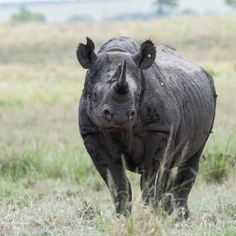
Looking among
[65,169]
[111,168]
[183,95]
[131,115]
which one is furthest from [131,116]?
[65,169]

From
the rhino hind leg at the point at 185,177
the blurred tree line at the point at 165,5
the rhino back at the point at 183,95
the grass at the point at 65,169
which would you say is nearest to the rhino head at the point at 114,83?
the rhino back at the point at 183,95

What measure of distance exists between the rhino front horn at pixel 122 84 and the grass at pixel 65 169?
3.21 feet

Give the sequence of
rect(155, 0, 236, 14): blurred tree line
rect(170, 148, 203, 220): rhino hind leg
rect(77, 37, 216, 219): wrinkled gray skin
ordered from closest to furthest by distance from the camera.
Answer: rect(77, 37, 216, 219): wrinkled gray skin
rect(170, 148, 203, 220): rhino hind leg
rect(155, 0, 236, 14): blurred tree line

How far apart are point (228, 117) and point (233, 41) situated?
94.7 ft

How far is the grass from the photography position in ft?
26.9

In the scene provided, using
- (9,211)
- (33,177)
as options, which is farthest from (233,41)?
(9,211)

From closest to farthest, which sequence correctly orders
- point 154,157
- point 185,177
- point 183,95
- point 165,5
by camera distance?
1. point 154,157
2. point 183,95
3. point 185,177
4. point 165,5

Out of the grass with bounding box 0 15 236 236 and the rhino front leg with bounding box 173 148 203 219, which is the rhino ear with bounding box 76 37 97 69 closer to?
the grass with bounding box 0 15 236 236

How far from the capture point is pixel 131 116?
8.21 meters

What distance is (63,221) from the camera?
340 inches

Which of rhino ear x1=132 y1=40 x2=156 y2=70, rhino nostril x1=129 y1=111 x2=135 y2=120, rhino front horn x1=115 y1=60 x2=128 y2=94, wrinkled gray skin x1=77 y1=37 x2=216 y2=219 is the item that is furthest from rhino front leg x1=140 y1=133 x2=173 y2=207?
rhino front horn x1=115 y1=60 x2=128 y2=94

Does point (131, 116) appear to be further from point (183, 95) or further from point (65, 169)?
point (65, 169)

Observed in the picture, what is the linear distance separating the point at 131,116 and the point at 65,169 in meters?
6.39

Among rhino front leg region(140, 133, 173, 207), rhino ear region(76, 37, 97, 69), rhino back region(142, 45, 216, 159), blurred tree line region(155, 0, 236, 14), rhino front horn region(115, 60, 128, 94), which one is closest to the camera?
rhino front horn region(115, 60, 128, 94)
